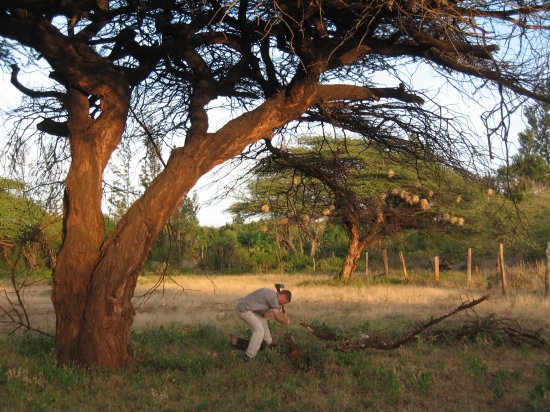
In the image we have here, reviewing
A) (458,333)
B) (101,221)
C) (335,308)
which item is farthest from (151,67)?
(335,308)

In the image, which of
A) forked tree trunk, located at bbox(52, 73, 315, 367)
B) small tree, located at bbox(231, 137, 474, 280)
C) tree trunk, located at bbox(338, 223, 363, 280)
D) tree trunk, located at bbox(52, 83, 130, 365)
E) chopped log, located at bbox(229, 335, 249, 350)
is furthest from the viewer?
tree trunk, located at bbox(338, 223, 363, 280)

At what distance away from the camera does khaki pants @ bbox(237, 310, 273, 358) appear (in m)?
8.16

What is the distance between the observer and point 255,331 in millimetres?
8320

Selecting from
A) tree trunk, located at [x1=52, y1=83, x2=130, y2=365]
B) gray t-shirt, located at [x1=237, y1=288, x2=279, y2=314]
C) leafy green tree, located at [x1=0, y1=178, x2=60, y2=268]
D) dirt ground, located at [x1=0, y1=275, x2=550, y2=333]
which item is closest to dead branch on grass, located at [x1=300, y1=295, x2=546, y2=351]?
gray t-shirt, located at [x1=237, y1=288, x2=279, y2=314]

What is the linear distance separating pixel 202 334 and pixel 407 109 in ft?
15.8

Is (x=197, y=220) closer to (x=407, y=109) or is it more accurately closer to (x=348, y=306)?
(x=348, y=306)

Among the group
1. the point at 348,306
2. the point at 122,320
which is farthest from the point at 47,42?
the point at 348,306

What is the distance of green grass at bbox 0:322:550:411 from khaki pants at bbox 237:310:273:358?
0.19 meters

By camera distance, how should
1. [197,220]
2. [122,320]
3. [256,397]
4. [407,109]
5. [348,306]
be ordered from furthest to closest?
1. [197,220]
2. [348,306]
3. [407,109]
4. [122,320]
5. [256,397]

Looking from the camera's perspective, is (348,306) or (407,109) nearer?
(407,109)

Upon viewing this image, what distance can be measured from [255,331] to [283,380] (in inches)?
52.6

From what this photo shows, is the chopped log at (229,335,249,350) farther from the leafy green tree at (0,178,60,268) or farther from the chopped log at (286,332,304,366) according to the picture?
the leafy green tree at (0,178,60,268)

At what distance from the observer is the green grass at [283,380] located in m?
6.10

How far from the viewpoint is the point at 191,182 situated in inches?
297
